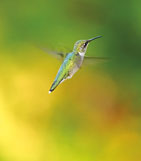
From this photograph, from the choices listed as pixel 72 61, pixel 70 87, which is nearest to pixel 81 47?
pixel 72 61

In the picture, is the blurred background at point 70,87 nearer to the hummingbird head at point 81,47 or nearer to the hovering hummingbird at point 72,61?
the hovering hummingbird at point 72,61

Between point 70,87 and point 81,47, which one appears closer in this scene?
point 81,47

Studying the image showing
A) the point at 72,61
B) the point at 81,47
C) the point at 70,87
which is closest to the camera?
the point at 81,47

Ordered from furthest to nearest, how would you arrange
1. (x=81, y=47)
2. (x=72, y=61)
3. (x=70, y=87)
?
1. (x=70, y=87)
2. (x=72, y=61)
3. (x=81, y=47)

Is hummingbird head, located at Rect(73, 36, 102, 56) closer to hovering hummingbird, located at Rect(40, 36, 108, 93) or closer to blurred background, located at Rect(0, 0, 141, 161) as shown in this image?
hovering hummingbird, located at Rect(40, 36, 108, 93)

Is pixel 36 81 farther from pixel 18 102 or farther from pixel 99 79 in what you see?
pixel 99 79

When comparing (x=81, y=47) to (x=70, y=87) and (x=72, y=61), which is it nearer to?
(x=72, y=61)

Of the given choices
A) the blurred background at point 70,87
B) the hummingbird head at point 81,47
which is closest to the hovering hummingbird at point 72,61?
the hummingbird head at point 81,47
